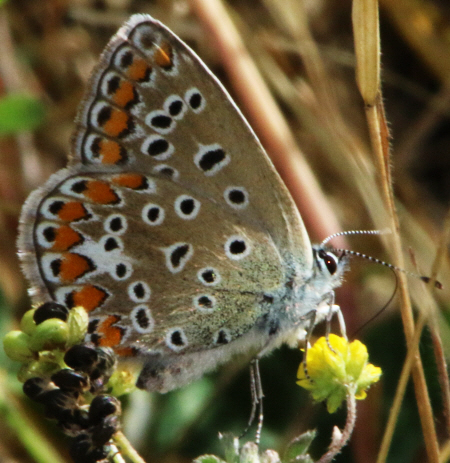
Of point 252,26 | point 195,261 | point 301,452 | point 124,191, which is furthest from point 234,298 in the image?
point 252,26

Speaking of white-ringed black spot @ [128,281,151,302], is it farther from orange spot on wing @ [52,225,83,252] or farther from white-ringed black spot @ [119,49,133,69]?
white-ringed black spot @ [119,49,133,69]

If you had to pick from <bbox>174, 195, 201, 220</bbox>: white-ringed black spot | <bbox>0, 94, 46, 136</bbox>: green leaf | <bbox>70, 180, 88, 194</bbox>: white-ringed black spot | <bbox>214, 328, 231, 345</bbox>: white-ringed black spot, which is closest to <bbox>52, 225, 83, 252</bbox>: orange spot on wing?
<bbox>70, 180, 88, 194</bbox>: white-ringed black spot

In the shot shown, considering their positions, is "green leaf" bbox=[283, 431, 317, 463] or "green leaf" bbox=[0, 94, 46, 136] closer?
"green leaf" bbox=[283, 431, 317, 463]

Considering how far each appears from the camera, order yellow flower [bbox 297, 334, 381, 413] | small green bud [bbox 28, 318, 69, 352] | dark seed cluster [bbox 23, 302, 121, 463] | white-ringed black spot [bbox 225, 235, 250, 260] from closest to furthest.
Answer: dark seed cluster [bbox 23, 302, 121, 463], small green bud [bbox 28, 318, 69, 352], yellow flower [bbox 297, 334, 381, 413], white-ringed black spot [bbox 225, 235, 250, 260]

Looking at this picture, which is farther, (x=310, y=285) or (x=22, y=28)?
(x=22, y=28)

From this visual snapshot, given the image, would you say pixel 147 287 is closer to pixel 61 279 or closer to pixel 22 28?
pixel 61 279
